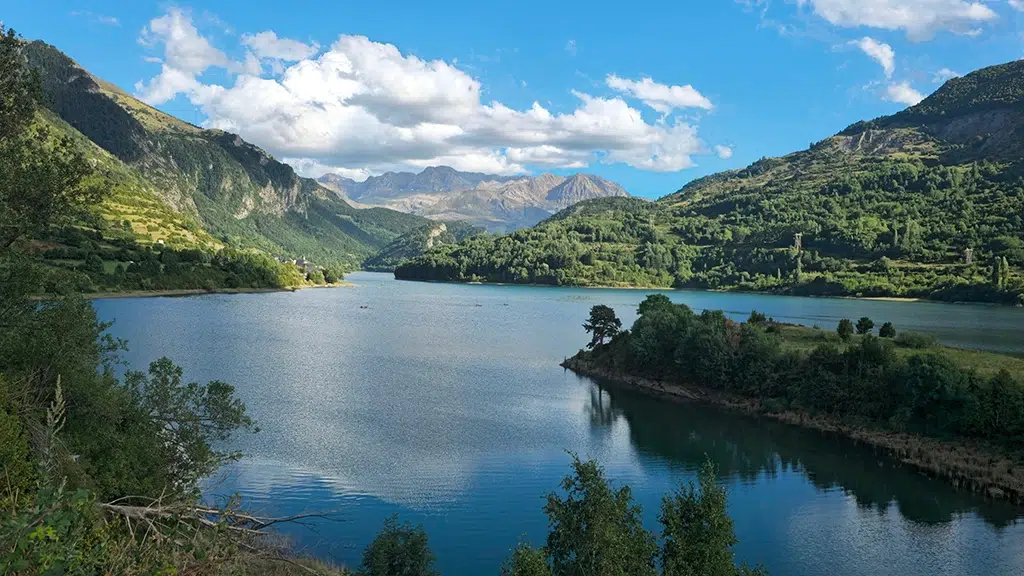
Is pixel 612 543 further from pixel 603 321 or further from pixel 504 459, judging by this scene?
pixel 603 321

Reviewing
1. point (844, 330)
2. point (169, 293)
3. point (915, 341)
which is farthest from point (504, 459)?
point (169, 293)

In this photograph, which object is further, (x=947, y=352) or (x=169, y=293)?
(x=169, y=293)

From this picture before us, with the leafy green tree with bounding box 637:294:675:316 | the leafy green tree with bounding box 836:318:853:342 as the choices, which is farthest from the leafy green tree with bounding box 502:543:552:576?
the leafy green tree with bounding box 637:294:675:316

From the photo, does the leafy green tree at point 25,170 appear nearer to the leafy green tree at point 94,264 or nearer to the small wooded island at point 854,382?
the small wooded island at point 854,382

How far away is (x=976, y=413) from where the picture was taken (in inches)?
1868

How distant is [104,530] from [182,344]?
7889 centimetres

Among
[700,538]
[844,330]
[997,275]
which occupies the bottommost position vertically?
[700,538]

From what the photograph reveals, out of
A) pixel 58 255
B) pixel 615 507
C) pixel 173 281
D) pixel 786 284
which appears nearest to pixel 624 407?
pixel 615 507

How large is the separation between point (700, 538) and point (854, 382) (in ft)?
132

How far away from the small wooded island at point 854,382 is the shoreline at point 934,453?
0.08 metres

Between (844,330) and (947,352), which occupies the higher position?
(844,330)

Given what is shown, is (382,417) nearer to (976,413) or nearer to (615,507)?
(615,507)

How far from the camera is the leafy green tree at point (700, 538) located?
22.3 metres

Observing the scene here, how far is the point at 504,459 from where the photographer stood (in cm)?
4534
